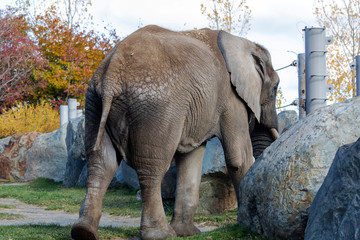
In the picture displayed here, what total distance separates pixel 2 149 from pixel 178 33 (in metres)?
14.2

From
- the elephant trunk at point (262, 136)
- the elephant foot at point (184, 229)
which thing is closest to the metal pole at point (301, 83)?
the elephant trunk at point (262, 136)

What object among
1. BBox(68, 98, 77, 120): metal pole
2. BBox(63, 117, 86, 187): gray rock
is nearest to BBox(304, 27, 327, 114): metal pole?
BBox(63, 117, 86, 187): gray rock

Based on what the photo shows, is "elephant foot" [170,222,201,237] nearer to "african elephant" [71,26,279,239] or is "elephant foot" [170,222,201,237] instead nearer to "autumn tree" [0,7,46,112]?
"african elephant" [71,26,279,239]

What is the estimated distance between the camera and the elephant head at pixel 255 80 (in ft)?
23.5

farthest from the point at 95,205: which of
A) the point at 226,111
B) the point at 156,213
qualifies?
the point at 226,111

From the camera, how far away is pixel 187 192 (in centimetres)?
720

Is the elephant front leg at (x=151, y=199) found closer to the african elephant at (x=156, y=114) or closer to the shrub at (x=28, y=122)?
the african elephant at (x=156, y=114)

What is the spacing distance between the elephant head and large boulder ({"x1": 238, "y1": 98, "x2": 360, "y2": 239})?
215 centimetres

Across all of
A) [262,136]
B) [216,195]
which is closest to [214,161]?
[216,195]

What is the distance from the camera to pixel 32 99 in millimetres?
28266

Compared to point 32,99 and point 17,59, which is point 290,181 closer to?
point 17,59

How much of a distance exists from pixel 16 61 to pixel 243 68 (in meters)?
20.6

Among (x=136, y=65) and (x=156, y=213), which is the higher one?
(x=136, y=65)

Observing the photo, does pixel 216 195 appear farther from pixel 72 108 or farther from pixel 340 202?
pixel 72 108
